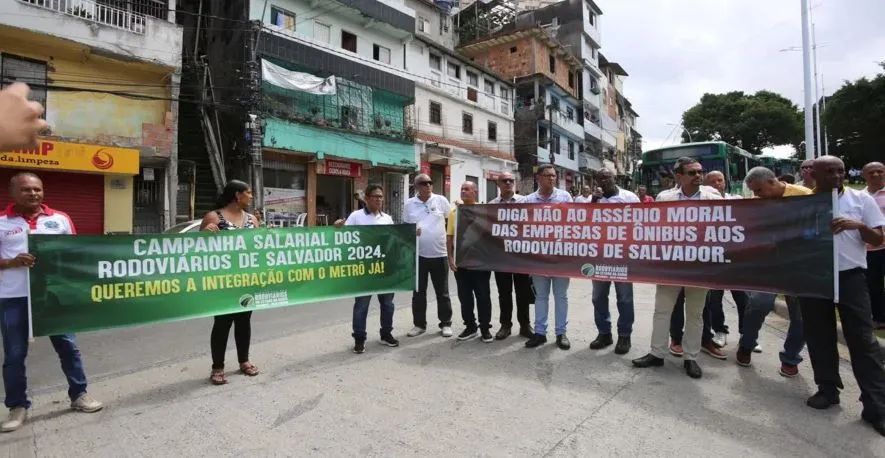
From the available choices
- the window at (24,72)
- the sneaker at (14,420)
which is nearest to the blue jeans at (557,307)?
the sneaker at (14,420)

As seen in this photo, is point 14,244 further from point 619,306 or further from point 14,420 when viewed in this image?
point 619,306

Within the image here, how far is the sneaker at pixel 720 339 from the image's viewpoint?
4.82m

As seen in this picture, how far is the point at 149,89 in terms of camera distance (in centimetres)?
1477

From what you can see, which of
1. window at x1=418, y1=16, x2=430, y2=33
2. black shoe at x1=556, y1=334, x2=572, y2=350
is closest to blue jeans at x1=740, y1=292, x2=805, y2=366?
black shoe at x1=556, y1=334, x2=572, y2=350

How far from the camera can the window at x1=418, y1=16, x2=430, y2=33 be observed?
28391 mm

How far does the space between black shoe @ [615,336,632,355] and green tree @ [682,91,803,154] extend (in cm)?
4734

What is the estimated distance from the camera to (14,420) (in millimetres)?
3115

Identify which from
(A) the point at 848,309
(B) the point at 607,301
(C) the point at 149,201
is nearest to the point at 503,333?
(B) the point at 607,301

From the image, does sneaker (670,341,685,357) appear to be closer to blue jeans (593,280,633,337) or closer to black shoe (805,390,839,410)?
blue jeans (593,280,633,337)

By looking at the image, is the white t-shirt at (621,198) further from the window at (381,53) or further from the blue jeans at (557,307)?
the window at (381,53)

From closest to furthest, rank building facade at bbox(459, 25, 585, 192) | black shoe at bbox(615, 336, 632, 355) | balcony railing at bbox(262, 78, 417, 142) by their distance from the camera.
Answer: black shoe at bbox(615, 336, 632, 355), balcony railing at bbox(262, 78, 417, 142), building facade at bbox(459, 25, 585, 192)

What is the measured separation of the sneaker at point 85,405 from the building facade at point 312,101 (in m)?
13.7

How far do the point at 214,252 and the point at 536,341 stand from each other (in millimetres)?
3233

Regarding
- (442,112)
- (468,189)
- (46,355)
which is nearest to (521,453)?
(468,189)
